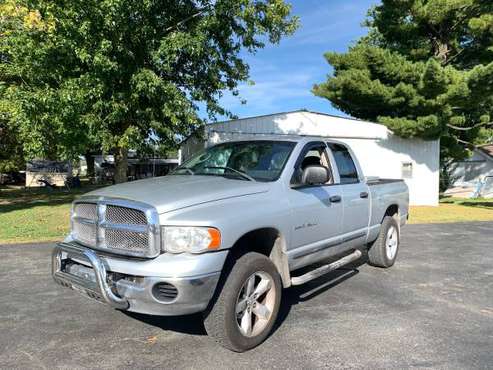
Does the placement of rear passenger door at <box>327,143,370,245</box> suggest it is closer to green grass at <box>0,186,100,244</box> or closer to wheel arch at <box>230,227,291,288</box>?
wheel arch at <box>230,227,291,288</box>

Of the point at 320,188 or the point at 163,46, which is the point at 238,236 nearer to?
the point at 320,188

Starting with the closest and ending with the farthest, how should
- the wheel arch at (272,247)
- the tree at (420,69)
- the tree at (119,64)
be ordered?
the wheel arch at (272,247), the tree at (119,64), the tree at (420,69)

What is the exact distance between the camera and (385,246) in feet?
22.1

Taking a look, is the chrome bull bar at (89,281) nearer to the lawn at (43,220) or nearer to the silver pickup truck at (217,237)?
the silver pickup truck at (217,237)

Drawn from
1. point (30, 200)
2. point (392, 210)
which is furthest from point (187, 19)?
point (30, 200)

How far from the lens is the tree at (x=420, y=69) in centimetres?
1675

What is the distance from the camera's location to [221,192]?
382cm

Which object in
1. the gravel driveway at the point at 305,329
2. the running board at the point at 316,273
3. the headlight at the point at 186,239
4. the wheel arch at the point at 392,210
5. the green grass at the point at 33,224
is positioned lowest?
the gravel driveway at the point at 305,329

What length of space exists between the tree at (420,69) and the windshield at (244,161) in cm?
1309

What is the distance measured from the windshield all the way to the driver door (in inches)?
9.4

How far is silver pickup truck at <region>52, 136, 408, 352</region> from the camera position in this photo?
3.43 m

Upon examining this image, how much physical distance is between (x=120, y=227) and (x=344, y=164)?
3323 millimetres

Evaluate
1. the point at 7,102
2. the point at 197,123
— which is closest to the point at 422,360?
the point at 197,123

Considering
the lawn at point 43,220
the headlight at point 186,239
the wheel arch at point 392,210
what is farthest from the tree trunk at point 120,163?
the headlight at point 186,239
